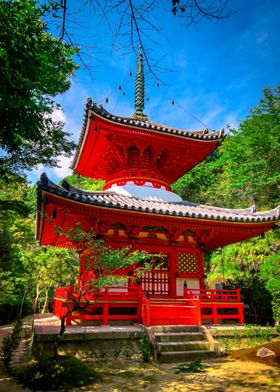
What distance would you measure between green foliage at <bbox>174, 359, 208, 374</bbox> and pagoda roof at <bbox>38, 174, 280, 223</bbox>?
4.93 metres

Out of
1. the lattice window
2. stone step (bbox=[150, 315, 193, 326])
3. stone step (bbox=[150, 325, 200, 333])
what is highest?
the lattice window

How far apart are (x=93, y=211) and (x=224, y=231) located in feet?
18.8

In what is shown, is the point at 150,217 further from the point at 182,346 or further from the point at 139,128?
the point at 182,346

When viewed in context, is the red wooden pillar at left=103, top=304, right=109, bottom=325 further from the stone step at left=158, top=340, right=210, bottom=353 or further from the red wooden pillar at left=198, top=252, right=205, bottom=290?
the red wooden pillar at left=198, top=252, right=205, bottom=290

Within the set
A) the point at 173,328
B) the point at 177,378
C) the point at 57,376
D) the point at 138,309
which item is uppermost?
the point at 138,309

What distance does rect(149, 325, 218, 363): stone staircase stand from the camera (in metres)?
8.41

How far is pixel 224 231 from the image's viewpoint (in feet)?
41.6

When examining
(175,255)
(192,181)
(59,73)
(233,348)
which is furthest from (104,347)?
(192,181)

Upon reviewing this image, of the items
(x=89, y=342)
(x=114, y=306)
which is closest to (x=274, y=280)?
(x=114, y=306)

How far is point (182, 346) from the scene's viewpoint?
8844 millimetres

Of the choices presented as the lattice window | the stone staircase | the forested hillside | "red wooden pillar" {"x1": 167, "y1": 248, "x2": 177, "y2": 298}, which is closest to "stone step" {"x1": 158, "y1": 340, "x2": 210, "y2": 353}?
the stone staircase

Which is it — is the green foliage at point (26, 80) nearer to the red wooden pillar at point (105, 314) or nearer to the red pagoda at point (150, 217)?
the red pagoda at point (150, 217)

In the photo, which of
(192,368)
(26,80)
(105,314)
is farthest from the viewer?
(105,314)

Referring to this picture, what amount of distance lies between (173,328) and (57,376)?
181 inches
